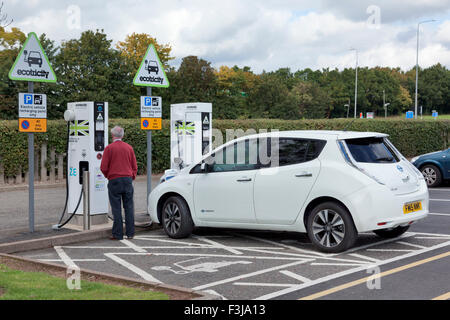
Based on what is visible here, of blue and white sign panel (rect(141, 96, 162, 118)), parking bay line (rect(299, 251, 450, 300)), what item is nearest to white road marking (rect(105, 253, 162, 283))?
parking bay line (rect(299, 251, 450, 300))

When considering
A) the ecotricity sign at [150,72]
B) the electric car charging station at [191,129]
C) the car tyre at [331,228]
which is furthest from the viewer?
the electric car charging station at [191,129]

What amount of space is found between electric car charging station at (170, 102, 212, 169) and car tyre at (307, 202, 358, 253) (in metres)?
6.43

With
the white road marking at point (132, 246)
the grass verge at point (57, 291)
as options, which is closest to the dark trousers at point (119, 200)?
the white road marking at point (132, 246)

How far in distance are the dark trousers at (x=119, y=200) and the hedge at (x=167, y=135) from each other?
3.59 m

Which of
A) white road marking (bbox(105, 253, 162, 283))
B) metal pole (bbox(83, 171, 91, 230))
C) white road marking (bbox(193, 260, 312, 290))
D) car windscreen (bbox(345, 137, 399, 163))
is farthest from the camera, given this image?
metal pole (bbox(83, 171, 91, 230))

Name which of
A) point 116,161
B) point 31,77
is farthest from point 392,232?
point 31,77

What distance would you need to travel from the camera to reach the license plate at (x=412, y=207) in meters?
8.10

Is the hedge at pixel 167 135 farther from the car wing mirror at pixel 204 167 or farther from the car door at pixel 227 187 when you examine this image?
the car wing mirror at pixel 204 167

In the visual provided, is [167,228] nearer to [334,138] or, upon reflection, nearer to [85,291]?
[334,138]

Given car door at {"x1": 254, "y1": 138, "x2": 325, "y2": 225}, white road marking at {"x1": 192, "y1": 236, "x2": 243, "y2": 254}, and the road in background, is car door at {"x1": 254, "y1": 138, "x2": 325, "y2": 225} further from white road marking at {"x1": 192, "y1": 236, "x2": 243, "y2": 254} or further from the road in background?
the road in background

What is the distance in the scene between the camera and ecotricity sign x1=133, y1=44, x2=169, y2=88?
1069 centimetres
